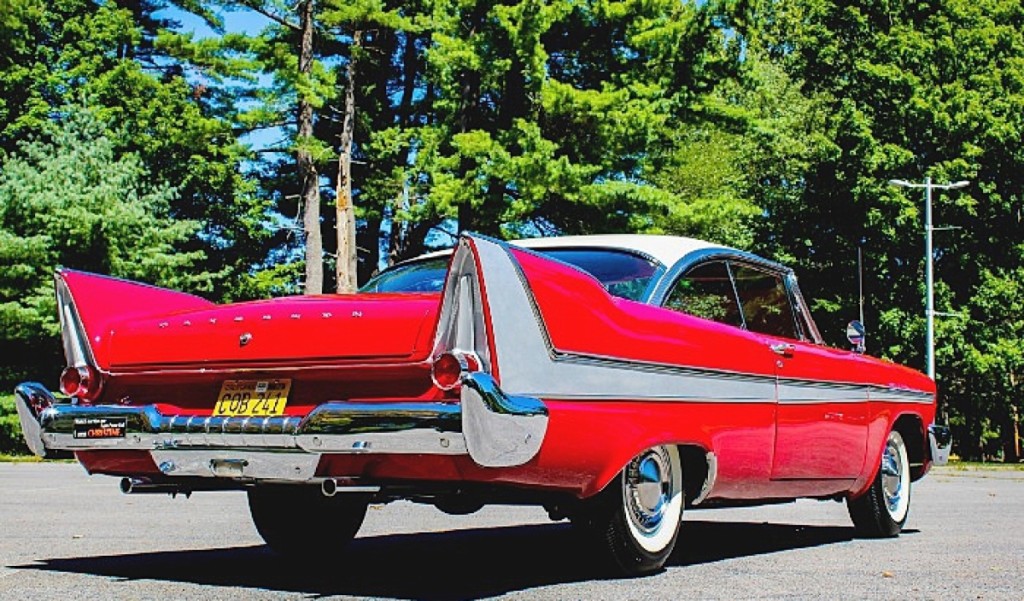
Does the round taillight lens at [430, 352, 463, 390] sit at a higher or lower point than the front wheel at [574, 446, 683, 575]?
higher

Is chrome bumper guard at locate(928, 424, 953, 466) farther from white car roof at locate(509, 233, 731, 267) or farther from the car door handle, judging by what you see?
white car roof at locate(509, 233, 731, 267)

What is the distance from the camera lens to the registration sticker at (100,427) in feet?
18.7

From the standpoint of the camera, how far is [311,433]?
17.0 feet

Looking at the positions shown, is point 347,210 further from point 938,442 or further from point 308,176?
point 938,442

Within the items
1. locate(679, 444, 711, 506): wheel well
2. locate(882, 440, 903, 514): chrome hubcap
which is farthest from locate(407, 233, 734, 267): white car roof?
locate(882, 440, 903, 514): chrome hubcap

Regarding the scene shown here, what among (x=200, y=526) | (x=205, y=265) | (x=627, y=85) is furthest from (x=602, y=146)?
(x=200, y=526)

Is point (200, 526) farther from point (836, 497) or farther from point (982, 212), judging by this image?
point (982, 212)

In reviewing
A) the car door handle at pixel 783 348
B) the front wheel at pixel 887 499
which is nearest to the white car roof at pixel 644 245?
the car door handle at pixel 783 348

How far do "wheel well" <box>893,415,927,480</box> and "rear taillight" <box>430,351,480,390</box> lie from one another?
4.86m

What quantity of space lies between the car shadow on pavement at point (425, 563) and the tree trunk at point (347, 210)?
19.7 meters

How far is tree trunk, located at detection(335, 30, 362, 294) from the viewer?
92.5ft

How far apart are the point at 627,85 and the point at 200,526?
24.1 m

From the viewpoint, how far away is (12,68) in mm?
35562

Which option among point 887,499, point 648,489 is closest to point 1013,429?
point 887,499
